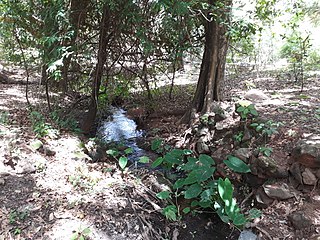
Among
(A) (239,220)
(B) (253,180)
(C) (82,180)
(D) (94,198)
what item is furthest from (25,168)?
(B) (253,180)

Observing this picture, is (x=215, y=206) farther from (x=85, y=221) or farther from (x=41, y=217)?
(x=41, y=217)

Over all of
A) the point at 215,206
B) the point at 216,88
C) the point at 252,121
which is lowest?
the point at 215,206

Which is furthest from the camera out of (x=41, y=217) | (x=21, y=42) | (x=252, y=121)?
(x=21, y=42)

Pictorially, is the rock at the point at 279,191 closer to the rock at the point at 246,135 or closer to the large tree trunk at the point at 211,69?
the rock at the point at 246,135

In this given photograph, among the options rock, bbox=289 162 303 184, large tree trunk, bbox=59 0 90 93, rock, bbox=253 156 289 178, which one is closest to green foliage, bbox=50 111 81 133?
large tree trunk, bbox=59 0 90 93

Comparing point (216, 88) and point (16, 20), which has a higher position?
point (16, 20)

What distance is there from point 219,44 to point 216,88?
0.82m

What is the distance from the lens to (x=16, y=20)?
3.98 metres

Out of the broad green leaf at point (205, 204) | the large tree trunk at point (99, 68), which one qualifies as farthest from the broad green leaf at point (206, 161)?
the large tree trunk at point (99, 68)

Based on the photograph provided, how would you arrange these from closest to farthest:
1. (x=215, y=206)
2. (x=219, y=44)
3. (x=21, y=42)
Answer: (x=215, y=206), (x=21, y=42), (x=219, y=44)

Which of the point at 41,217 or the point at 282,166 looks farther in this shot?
the point at 282,166

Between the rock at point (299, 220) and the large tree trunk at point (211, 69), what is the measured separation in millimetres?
2457

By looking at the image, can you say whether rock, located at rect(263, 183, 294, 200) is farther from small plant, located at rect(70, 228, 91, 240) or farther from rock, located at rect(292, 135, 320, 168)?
small plant, located at rect(70, 228, 91, 240)

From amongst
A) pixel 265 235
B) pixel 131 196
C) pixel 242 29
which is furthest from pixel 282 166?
pixel 242 29
